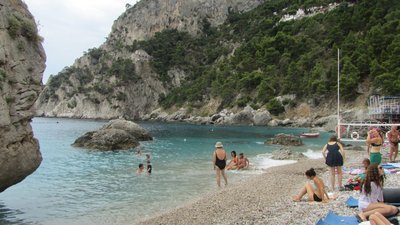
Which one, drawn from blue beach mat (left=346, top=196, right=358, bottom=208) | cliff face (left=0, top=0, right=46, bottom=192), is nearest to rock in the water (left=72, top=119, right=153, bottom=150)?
cliff face (left=0, top=0, right=46, bottom=192)

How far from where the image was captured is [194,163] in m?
28.1

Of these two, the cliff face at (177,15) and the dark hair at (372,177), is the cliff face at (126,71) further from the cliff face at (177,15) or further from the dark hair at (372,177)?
the dark hair at (372,177)

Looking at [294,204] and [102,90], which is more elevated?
[102,90]

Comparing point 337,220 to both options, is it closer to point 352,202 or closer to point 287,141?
point 352,202

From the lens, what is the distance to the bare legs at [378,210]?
773 centimetres

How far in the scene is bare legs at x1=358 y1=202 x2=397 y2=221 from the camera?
773cm

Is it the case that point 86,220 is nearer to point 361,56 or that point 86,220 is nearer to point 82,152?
point 82,152

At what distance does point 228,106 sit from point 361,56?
3607 centimetres

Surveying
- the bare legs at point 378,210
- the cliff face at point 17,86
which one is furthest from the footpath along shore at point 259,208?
the cliff face at point 17,86

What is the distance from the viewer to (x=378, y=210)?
7.88 metres

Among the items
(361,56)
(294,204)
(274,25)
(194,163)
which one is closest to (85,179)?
(194,163)

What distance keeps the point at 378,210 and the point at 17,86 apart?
11.3m

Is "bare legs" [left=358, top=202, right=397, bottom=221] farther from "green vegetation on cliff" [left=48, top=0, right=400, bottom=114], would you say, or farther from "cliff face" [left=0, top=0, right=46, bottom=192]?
"green vegetation on cliff" [left=48, top=0, right=400, bottom=114]

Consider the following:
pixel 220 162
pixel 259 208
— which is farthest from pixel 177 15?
pixel 259 208
